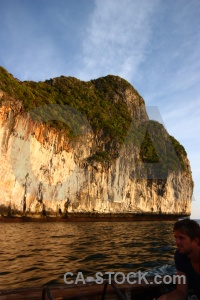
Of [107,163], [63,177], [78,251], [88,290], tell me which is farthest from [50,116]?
[88,290]

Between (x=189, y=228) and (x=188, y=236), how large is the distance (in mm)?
104

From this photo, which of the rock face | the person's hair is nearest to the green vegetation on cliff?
the rock face

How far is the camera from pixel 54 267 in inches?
300

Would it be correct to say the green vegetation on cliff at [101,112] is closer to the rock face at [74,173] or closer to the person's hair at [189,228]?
the rock face at [74,173]

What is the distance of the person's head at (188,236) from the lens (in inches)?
120

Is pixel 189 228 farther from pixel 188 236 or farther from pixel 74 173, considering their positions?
pixel 74 173

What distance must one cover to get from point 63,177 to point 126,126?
26290 millimetres

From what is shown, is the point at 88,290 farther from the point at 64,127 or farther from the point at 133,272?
the point at 64,127

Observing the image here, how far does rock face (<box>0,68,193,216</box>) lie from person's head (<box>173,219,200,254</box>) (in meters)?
30.5

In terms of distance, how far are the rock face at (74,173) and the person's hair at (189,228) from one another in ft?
100.0

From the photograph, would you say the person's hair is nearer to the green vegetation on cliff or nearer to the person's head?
the person's head

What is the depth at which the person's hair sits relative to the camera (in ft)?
10.1

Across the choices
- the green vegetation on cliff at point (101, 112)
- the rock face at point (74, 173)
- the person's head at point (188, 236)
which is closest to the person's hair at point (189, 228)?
the person's head at point (188, 236)

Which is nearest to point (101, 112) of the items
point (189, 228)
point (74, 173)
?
point (74, 173)
